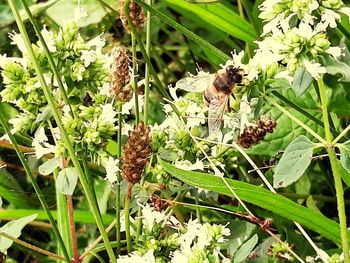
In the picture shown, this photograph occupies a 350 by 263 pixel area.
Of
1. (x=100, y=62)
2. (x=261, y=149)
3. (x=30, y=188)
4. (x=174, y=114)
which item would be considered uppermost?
(x=100, y=62)

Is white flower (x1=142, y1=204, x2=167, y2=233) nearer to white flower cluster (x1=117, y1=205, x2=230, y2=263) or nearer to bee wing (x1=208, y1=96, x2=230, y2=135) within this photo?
white flower cluster (x1=117, y1=205, x2=230, y2=263)

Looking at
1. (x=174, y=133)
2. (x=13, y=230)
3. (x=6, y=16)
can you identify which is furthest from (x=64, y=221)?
(x=6, y=16)

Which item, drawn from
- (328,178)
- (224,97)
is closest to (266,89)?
(224,97)

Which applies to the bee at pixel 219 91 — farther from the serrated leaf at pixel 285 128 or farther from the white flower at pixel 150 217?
the serrated leaf at pixel 285 128

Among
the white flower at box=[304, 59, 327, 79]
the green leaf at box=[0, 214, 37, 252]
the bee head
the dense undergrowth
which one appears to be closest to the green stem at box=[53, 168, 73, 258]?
the dense undergrowth

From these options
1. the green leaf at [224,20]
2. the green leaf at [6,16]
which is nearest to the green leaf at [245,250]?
the green leaf at [224,20]

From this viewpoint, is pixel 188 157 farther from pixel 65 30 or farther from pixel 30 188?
pixel 30 188

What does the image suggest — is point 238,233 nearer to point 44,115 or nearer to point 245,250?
point 245,250
